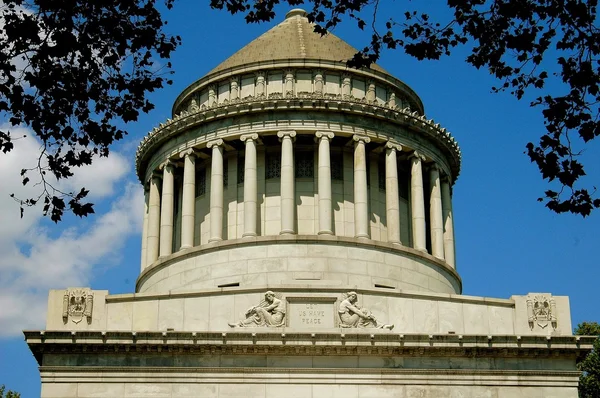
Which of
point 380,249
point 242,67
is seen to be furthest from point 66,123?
point 242,67

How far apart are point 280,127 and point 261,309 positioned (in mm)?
11813

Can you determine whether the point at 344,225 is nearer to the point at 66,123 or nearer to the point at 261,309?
the point at 261,309

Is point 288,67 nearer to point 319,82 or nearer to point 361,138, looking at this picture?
point 319,82

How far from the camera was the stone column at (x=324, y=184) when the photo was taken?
4478cm

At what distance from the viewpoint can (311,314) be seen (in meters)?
37.1

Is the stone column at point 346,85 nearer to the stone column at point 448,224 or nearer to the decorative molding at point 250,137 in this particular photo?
the decorative molding at point 250,137

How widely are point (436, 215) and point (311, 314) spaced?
→ 12.9 meters

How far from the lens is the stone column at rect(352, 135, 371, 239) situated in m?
45.2

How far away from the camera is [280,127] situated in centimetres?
4659

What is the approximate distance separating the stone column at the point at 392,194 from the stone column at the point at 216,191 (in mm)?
6872

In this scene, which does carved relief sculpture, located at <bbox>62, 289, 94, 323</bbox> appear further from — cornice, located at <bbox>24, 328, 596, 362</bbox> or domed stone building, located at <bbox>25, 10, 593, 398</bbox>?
cornice, located at <bbox>24, 328, 596, 362</bbox>

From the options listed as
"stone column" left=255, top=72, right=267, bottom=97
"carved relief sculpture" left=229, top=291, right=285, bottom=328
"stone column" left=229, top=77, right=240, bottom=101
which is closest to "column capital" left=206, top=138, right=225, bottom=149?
"stone column" left=229, top=77, right=240, bottom=101

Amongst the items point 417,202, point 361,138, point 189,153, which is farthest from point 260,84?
point 417,202

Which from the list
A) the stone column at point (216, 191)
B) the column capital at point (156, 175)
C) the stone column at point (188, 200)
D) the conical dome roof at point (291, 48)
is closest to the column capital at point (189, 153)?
the stone column at point (188, 200)
